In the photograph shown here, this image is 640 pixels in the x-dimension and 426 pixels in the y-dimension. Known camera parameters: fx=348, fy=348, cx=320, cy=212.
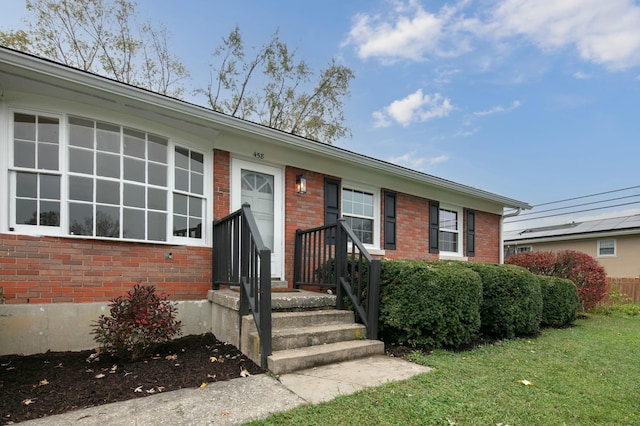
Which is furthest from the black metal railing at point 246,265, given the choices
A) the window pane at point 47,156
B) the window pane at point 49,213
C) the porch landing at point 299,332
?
the window pane at point 47,156

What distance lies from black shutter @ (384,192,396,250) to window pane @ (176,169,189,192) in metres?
4.43

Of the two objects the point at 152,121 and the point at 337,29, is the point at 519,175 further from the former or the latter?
the point at 152,121

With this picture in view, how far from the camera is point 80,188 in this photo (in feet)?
14.1

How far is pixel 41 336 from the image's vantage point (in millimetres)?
4004

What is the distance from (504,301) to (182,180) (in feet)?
16.8

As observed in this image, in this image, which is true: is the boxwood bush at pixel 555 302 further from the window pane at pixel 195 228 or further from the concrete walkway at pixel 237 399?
the window pane at pixel 195 228

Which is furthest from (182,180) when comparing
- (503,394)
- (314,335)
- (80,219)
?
(503,394)

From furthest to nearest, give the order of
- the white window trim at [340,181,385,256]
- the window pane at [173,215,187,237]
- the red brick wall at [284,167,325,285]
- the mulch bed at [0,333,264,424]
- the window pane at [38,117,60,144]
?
the white window trim at [340,181,385,256] < the red brick wall at [284,167,325,285] < the window pane at [173,215,187,237] < the window pane at [38,117,60,144] < the mulch bed at [0,333,264,424]

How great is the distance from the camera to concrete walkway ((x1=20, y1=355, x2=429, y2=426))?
2.36 metres

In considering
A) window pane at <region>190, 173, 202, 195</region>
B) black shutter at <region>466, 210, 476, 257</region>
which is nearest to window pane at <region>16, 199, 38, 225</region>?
window pane at <region>190, 173, 202, 195</region>

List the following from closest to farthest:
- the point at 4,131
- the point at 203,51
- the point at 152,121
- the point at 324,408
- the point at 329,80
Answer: the point at 324,408 → the point at 4,131 → the point at 152,121 → the point at 203,51 → the point at 329,80

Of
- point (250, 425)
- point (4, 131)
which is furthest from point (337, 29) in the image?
point (250, 425)

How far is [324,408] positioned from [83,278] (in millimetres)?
3440

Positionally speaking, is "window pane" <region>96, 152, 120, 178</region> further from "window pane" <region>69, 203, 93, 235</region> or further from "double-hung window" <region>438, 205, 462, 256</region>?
"double-hung window" <region>438, 205, 462, 256</region>
